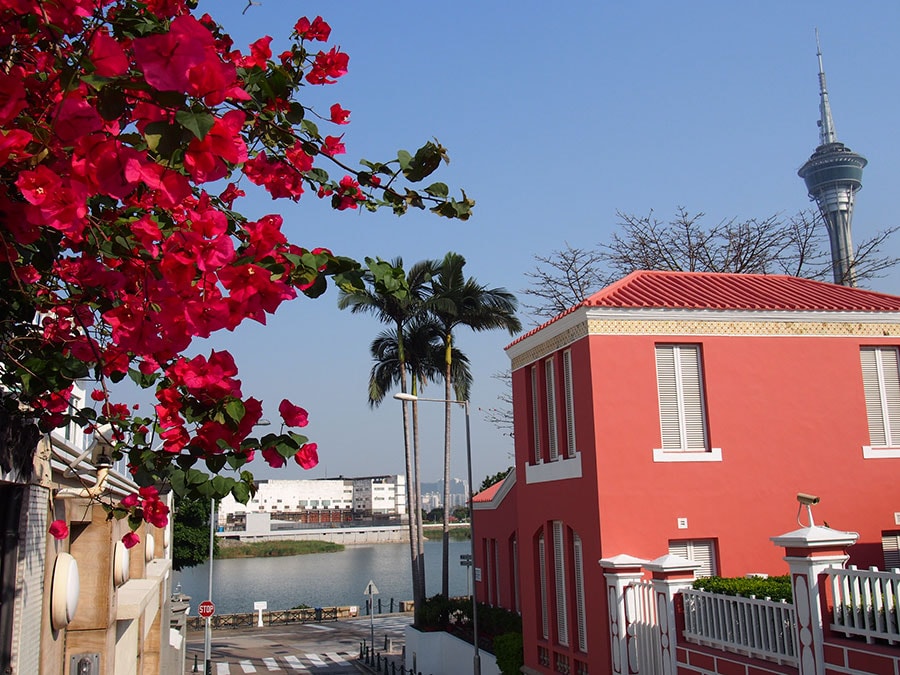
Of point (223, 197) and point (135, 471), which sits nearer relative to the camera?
point (135, 471)

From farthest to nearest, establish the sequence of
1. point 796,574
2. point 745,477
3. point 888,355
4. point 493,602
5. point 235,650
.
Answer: point 235,650 → point 493,602 → point 888,355 → point 745,477 → point 796,574

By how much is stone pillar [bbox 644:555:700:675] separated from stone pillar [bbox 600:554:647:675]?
0.79 m

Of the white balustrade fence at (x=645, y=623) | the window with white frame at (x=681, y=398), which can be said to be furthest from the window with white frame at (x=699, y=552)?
the window with white frame at (x=681, y=398)

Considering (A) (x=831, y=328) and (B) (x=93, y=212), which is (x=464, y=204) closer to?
(B) (x=93, y=212)

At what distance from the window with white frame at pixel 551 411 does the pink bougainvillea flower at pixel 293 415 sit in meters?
13.0

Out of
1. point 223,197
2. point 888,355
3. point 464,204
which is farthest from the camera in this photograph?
point 888,355

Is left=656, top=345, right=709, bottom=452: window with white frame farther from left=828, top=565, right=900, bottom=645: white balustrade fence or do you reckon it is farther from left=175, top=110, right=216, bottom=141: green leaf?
left=175, top=110, right=216, bottom=141: green leaf

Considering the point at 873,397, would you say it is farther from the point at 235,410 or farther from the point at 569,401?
the point at 235,410

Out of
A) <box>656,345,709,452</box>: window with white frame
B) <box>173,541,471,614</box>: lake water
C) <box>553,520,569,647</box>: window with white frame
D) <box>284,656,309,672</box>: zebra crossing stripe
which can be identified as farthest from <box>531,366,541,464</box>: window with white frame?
<box>173,541,471,614</box>: lake water

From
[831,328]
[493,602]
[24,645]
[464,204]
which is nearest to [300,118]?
[464,204]

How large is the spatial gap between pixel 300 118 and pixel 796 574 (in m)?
8.80

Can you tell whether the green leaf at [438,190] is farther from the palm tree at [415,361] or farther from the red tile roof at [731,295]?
the palm tree at [415,361]

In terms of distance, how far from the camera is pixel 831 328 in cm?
1552

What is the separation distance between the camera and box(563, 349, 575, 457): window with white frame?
15508mm
